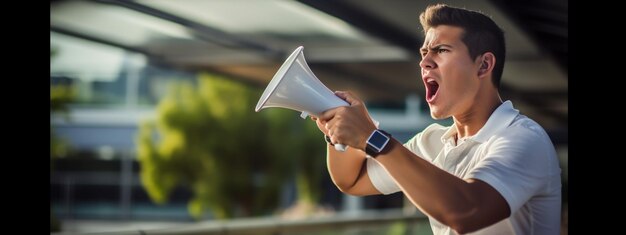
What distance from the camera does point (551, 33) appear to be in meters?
8.62

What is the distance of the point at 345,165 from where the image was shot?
271 centimetres

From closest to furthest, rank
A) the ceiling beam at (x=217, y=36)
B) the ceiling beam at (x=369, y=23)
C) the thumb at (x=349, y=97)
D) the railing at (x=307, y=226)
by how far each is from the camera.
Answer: the thumb at (x=349, y=97)
the railing at (x=307, y=226)
the ceiling beam at (x=369, y=23)
the ceiling beam at (x=217, y=36)

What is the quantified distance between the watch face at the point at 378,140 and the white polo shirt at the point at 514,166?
21 cm

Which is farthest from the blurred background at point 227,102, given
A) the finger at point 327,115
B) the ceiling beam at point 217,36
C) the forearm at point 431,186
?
the forearm at point 431,186

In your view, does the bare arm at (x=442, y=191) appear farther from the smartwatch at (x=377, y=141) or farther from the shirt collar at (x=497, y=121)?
the shirt collar at (x=497, y=121)

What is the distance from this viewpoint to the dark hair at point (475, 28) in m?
2.45

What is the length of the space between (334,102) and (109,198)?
28229mm

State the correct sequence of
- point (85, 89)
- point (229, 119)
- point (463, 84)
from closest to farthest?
point (463, 84) → point (229, 119) → point (85, 89)

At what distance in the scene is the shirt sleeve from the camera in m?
2.23

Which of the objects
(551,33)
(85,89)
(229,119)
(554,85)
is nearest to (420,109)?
(229,119)

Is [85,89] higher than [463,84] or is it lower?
lower

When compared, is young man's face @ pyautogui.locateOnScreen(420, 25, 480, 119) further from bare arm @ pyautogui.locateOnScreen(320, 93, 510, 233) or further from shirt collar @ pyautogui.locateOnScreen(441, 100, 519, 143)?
bare arm @ pyautogui.locateOnScreen(320, 93, 510, 233)
